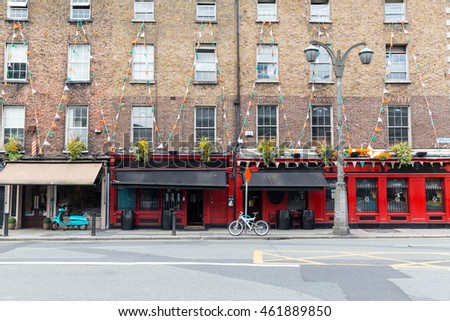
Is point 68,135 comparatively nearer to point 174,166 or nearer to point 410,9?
point 174,166

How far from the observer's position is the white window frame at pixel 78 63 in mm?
20766

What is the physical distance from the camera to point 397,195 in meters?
20.5

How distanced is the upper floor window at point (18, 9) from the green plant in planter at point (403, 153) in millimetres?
20003

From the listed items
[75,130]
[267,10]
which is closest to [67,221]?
[75,130]

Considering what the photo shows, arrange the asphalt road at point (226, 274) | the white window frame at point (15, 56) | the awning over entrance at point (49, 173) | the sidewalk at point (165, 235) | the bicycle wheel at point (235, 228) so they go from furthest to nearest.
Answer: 1. the white window frame at point (15, 56)
2. the awning over entrance at point (49, 173)
3. the bicycle wheel at point (235, 228)
4. the sidewalk at point (165, 235)
5. the asphalt road at point (226, 274)

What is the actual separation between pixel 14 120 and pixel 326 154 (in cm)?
1586

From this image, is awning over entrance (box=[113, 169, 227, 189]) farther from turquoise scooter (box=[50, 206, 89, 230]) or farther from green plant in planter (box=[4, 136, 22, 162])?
green plant in planter (box=[4, 136, 22, 162])

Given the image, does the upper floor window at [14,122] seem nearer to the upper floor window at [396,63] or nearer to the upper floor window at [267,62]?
the upper floor window at [267,62]

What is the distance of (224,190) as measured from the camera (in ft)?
66.5

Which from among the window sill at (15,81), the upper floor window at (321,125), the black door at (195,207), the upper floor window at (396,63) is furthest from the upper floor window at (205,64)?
the upper floor window at (396,63)

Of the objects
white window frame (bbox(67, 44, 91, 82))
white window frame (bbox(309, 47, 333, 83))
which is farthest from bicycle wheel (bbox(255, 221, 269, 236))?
white window frame (bbox(67, 44, 91, 82))

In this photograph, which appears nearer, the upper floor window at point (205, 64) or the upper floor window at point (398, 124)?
the upper floor window at point (398, 124)
